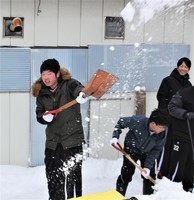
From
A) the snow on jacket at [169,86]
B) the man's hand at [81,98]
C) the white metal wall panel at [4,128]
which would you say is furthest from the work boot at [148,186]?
the white metal wall panel at [4,128]

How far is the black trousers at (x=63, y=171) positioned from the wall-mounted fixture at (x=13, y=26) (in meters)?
1.96

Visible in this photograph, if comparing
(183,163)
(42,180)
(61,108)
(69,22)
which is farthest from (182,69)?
(42,180)

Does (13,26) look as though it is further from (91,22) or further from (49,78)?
(49,78)

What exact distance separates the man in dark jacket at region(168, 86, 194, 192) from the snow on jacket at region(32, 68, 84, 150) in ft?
3.30

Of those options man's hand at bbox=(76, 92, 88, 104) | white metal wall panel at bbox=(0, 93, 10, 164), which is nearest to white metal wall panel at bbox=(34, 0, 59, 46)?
white metal wall panel at bbox=(0, 93, 10, 164)

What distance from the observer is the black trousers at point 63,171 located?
14.8ft

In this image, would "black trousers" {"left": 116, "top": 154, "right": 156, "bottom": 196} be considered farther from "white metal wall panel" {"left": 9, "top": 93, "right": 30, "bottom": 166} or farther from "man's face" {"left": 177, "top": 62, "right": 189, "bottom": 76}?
"white metal wall panel" {"left": 9, "top": 93, "right": 30, "bottom": 166}

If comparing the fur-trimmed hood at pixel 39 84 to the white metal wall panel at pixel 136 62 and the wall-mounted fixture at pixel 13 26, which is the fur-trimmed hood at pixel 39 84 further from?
the white metal wall panel at pixel 136 62

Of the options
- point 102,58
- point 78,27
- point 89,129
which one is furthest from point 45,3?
point 89,129

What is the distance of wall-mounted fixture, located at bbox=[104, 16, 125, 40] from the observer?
6.45 metres

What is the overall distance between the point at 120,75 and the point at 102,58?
1.15 ft

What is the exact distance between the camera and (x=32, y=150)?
635cm

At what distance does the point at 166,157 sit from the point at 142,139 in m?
0.61

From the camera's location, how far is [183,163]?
15.9ft
